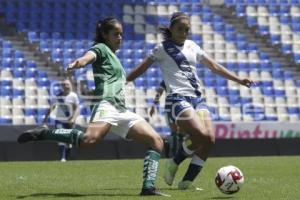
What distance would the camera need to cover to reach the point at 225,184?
8.28 m

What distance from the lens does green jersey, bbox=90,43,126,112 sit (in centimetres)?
829

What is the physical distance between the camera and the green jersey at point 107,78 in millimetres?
8289

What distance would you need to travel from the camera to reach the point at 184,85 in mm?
9258

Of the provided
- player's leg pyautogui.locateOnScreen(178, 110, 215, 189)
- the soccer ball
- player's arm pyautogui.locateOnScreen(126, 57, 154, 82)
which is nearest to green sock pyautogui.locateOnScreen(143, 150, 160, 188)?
the soccer ball

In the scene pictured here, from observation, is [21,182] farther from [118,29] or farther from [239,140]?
[239,140]

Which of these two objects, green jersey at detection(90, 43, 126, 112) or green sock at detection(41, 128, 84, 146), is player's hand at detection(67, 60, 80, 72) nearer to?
green jersey at detection(90, 43, 126, 112)

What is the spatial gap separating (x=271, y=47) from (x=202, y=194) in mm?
17806

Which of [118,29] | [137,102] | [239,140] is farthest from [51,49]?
[118,29]

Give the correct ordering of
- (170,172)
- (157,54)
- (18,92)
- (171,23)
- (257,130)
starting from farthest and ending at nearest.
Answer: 1. (18,92)
2. (257,130)
3. (170,172)
4. (157,54)
5. (171,23)

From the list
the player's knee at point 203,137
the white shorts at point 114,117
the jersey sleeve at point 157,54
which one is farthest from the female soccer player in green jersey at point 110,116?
the jersey sleeve at point 157,54

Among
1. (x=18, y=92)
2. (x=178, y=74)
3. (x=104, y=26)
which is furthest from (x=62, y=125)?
(x=104, y=26)

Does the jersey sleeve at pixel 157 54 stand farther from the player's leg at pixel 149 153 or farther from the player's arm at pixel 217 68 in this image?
the player's leg at pixel 149 153

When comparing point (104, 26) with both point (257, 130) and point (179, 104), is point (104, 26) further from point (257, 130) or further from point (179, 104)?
point (257, 130)

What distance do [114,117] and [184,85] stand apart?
1.36m
